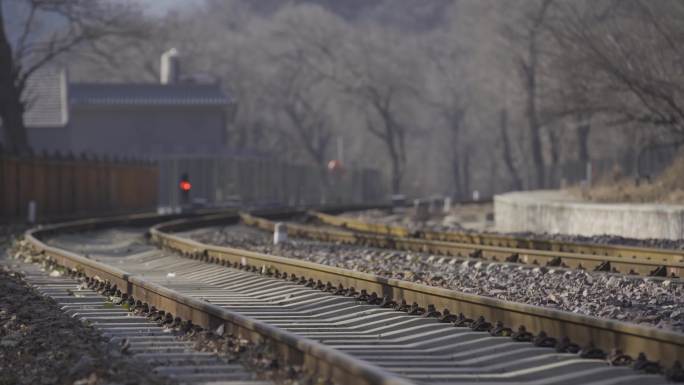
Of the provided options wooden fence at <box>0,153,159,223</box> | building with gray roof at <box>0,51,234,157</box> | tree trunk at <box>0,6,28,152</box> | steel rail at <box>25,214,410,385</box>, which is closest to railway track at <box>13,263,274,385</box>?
steel rail at <box>25,214,410,385</box>

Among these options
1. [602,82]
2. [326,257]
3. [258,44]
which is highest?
[258,44]

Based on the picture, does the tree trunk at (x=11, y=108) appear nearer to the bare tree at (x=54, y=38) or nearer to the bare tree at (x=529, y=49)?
the bare tree at (x=54, y=38)

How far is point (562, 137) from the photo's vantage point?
78.9 metres

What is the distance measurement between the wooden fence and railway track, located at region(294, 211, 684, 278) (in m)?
11.2

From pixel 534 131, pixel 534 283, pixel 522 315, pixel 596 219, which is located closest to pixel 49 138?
pixel 534 131

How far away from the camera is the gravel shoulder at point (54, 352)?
297 inches

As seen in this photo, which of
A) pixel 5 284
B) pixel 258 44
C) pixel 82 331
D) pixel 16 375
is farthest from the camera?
pixel 258 44

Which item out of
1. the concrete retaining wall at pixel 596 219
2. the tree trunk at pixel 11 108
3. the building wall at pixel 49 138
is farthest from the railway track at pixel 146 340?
the building wall at pixel 49 138

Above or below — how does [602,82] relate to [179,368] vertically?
above

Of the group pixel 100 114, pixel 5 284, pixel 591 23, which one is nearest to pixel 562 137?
pixel 100 114

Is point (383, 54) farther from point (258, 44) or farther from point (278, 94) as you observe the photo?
point (258, 44)

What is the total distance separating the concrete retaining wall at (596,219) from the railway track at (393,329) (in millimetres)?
9272

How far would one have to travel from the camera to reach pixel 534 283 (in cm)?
1343

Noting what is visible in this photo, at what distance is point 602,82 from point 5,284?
24.2 metres
